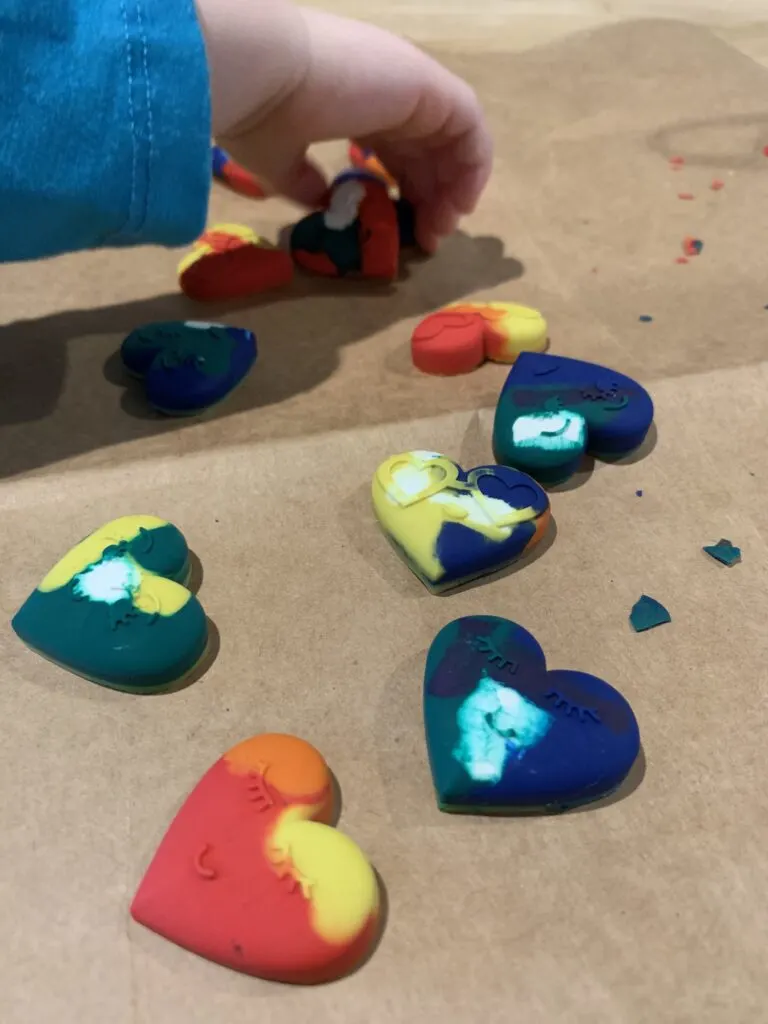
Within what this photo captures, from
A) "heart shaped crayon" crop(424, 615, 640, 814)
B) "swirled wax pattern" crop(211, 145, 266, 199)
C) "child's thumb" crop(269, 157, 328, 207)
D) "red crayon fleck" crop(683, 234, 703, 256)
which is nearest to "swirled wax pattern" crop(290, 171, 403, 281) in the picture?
"child's thumb" crop(269, 157, 328, 207)

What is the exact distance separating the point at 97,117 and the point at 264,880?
1.40ft

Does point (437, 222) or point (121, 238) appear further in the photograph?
point (437, 222)

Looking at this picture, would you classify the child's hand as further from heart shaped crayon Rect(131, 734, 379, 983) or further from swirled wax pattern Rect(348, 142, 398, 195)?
heart shaped crayon Rect(131, 734, 379, 983)

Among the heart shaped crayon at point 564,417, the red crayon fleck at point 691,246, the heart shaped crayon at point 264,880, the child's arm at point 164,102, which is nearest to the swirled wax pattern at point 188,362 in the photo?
the child's arm at point 164,102

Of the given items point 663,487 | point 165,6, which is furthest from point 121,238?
point 663,487

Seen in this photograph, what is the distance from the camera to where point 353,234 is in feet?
2.57

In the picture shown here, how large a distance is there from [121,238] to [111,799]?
1.16ft

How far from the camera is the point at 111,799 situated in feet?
1.51

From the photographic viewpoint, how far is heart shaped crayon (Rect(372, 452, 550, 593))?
21.5 inches

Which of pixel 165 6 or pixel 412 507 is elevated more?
pixel 165 6

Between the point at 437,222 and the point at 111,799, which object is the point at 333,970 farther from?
the point at 437,222

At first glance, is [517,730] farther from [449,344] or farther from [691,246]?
[691,246]

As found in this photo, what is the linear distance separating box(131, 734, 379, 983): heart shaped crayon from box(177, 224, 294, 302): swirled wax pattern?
1.49 feet

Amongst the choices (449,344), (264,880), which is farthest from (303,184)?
(264,880)
